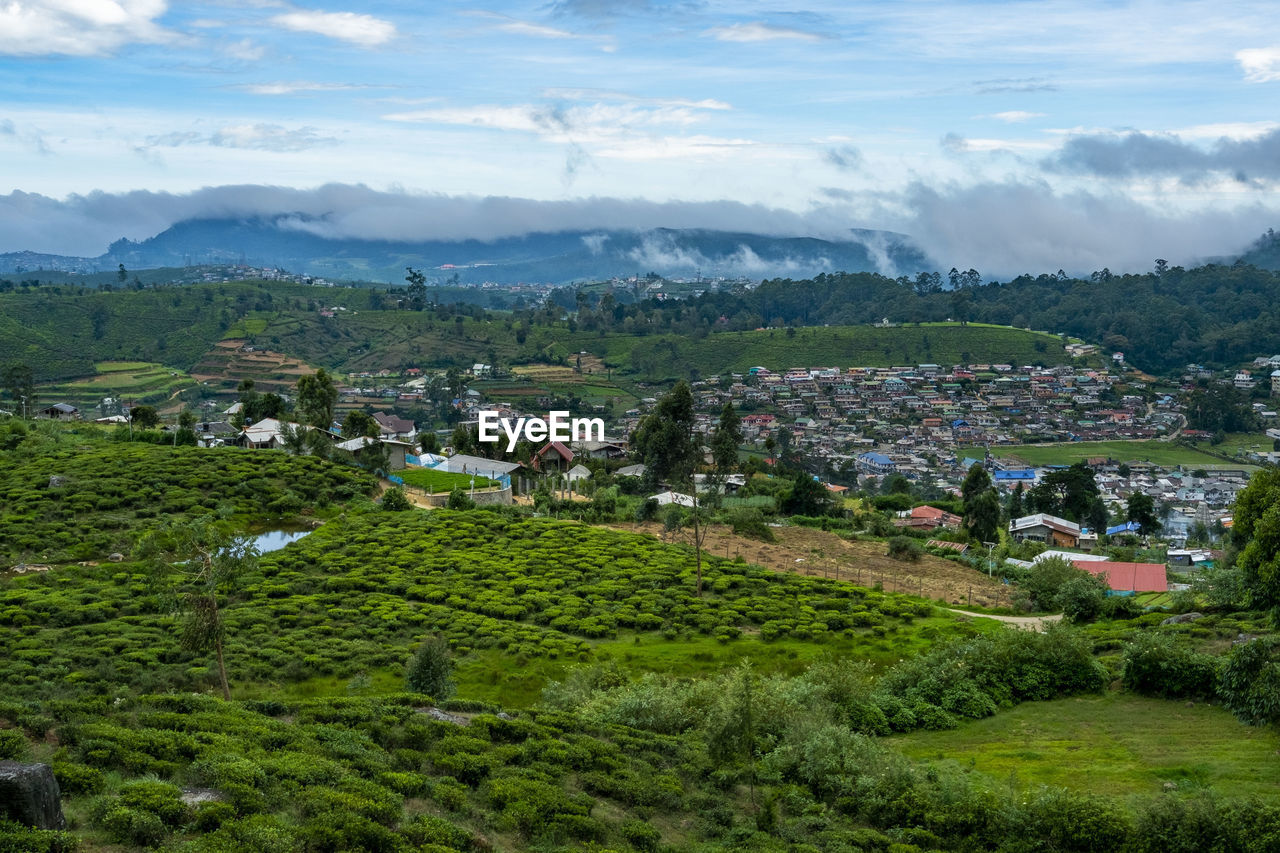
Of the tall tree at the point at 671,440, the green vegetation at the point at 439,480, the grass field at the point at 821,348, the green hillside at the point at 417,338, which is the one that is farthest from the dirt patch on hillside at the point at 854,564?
the grass field at the point at 821,348

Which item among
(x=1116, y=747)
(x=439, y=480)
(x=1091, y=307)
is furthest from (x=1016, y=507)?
(x=1091, y=307)

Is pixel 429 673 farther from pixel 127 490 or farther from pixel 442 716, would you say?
pixel 127 490

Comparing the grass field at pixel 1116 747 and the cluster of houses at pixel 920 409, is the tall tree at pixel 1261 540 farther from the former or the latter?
the cluster of houses at pixel 920 409

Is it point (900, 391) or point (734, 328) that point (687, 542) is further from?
point (734, 328)

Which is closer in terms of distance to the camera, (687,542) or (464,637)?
(464,637)

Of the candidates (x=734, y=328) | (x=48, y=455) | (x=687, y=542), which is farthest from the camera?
(x=734, y=328)

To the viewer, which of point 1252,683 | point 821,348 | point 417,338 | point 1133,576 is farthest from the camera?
point 821,348

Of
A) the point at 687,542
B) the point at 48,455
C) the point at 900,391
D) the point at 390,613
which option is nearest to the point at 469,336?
the point at 900,391
